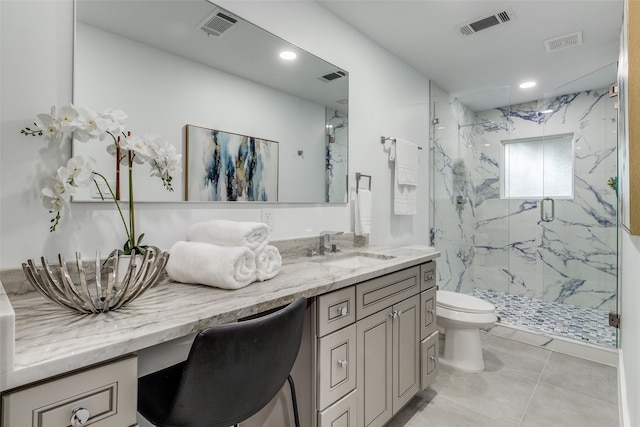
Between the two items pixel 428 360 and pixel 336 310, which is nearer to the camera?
pixel 336 310

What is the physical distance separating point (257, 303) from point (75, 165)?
0.71m

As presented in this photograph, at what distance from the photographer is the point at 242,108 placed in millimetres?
1588

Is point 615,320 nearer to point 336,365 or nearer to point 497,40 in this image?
point 497,40

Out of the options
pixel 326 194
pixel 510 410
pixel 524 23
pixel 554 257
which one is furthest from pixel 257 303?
pixel 554 257

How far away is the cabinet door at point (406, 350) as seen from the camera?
1588mm

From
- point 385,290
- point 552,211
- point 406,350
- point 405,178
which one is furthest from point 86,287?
point 552,211

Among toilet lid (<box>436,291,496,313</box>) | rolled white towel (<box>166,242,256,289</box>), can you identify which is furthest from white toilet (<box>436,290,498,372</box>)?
rolled white towel (<box>166,242,256,289</box>)

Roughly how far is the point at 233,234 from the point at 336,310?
484mm

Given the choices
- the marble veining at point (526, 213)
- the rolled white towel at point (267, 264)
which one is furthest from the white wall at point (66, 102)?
the marble veining at point (526, 213)

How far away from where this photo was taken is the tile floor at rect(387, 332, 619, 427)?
5.75 feet

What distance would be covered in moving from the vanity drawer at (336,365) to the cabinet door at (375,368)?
0.05 m

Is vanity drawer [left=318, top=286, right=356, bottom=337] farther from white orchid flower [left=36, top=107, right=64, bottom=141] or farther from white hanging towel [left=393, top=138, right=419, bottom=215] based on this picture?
white hanging towel [left=393, top=138, right=419, bottom=215]

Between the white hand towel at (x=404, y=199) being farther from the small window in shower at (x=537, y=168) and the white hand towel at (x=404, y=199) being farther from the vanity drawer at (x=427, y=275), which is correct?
the small window in shower at (x=537, y=168)

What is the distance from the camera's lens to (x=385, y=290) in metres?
1.50
